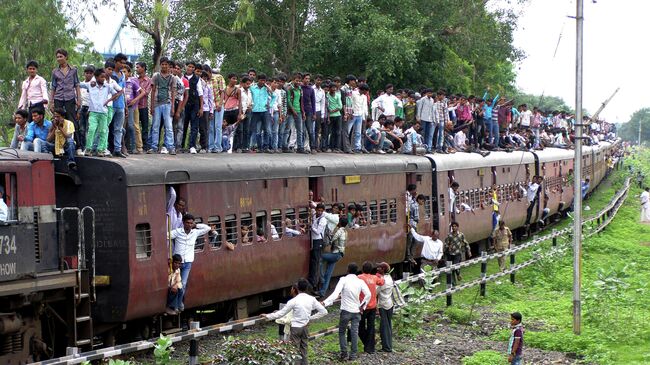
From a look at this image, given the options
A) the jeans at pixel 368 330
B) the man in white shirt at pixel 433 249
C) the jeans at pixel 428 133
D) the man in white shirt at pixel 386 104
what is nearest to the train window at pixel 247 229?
the jeans at pixel 368 330

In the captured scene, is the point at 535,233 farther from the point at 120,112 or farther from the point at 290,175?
the point at 120,112

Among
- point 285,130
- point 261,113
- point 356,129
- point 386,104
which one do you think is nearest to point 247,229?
point 261,113

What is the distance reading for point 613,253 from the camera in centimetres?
2773

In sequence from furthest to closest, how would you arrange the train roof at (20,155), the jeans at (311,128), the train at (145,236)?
the jeans at (311,128), the train at (145,236), the train roof at (20,155)

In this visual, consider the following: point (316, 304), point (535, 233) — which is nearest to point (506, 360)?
point (316, 304)

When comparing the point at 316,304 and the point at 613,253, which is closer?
the point at 316,304

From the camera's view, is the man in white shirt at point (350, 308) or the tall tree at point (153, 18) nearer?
the man in white shirt at point (350, 308)

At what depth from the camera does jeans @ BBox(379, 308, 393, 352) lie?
14.5 metres

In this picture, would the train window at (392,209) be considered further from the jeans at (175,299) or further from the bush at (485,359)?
the jeans at (175,299)

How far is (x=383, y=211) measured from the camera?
20.8 m

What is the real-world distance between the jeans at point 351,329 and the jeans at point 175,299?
2.28m

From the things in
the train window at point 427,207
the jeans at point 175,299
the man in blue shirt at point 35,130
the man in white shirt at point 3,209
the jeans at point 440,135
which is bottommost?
the jeans at point 175,299

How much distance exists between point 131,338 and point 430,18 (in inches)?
1047

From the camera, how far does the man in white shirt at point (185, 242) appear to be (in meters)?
13.9
